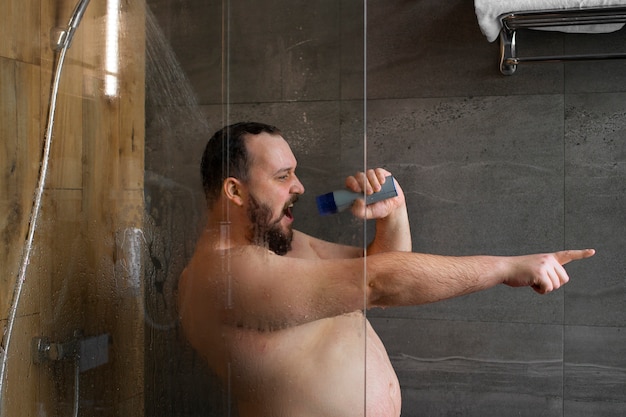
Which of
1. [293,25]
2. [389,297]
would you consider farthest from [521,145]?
[293,25]

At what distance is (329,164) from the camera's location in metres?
0.91

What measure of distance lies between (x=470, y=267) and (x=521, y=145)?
2.13 ft

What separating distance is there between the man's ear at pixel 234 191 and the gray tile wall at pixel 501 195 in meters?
0.91

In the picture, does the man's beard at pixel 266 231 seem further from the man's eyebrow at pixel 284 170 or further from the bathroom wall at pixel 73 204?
the bathroom wall at pixel 73 204

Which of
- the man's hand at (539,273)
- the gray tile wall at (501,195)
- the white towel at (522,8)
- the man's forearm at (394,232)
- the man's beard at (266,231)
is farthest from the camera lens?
the gray tile wall at (501,195)

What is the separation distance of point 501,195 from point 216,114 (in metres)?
1.01

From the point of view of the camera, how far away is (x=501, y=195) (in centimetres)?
170

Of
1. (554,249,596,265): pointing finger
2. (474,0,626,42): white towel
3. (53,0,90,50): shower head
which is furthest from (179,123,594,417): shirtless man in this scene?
(474,0,626,42): white towel

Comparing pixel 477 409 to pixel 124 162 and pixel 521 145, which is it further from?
pixel 124 162

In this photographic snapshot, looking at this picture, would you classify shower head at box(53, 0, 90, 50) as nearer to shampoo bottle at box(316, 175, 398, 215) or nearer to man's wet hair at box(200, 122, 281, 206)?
man's wet hair at box(200, 122, 281, 206)

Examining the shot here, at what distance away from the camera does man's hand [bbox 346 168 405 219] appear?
939 mm

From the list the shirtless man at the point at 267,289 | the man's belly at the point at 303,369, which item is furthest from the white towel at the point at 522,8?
the man's belly at the point at 303,369

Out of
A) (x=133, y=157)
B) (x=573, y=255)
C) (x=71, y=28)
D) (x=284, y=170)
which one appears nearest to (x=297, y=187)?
(x=284, y=170)

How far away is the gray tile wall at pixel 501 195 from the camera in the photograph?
5.43 feet
